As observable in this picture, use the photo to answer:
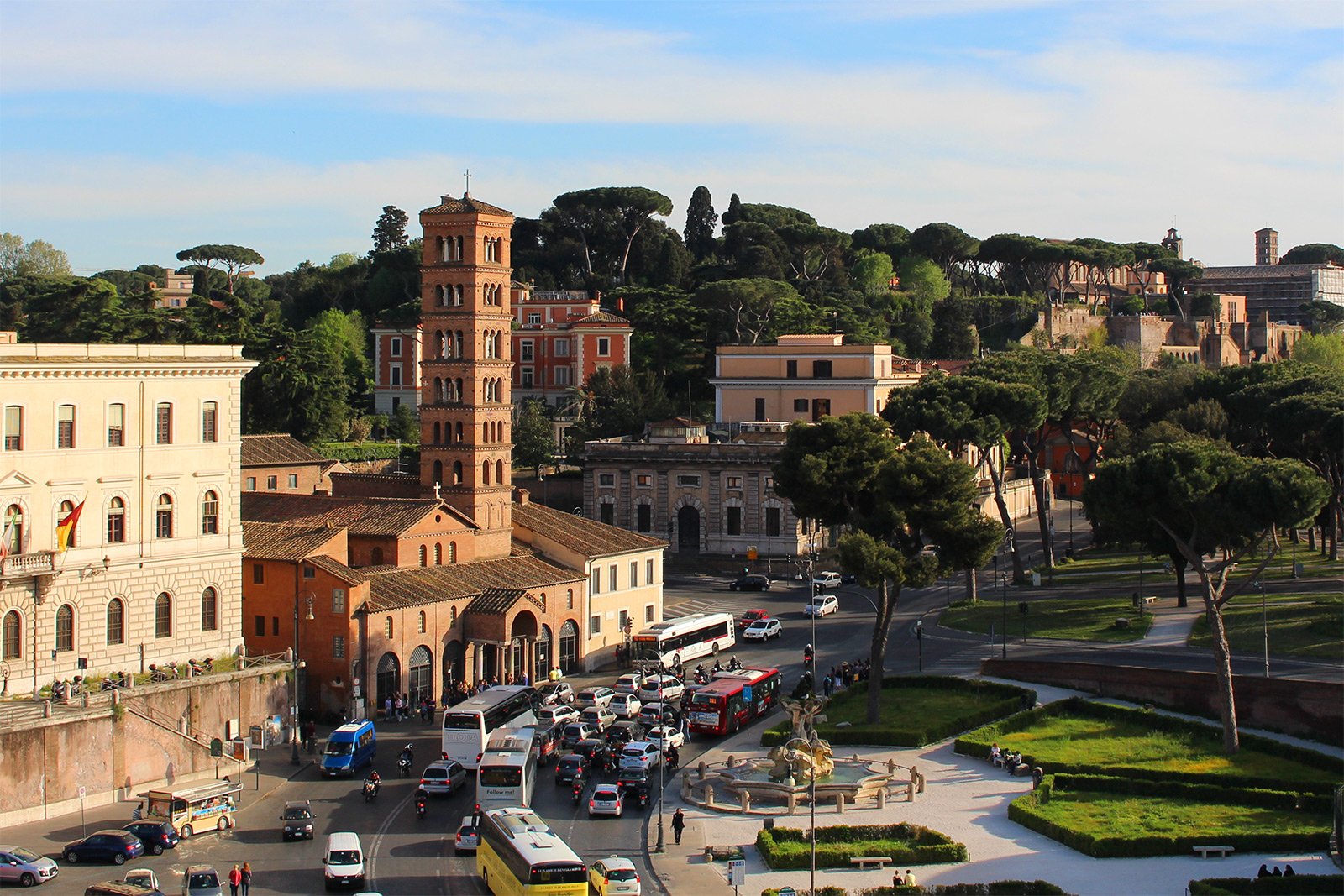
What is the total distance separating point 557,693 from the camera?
61844 millimetres

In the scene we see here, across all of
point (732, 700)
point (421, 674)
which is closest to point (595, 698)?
point (732, 700)

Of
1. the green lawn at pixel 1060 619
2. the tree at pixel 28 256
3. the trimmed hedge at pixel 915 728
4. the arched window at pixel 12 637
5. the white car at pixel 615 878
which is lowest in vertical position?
the white car at pixel 615 878

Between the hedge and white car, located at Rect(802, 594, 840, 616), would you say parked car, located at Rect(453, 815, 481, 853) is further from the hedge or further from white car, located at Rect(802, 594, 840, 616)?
white car, located at Rect(802, 594, 840, 616)

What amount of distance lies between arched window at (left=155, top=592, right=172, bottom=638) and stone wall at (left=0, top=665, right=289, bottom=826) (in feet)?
11.3

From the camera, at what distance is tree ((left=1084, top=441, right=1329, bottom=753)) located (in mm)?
52094

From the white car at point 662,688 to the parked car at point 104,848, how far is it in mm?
22530

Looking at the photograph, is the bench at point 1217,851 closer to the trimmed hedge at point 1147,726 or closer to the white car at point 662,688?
the trimmed hedge at point 1147,726

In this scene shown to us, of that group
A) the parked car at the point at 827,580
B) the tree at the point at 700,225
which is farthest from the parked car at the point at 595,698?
the tree at the point at 700,225

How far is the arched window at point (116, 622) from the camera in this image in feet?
180

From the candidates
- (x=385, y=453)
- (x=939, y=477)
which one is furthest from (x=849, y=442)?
(x=385, y=453)

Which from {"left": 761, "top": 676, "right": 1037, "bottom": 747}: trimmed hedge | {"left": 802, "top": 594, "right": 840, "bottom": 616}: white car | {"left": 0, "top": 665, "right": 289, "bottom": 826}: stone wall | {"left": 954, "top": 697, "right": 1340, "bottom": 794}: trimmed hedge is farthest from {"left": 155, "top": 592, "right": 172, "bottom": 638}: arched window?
{"left": 802, "top": 594, "right": 840, "bottom": 616}: white car

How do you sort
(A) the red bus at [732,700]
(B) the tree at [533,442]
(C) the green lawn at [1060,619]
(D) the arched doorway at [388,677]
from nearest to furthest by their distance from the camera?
(A) the red bus at [732,700] < (D) the arched doorway at [388,677] < (C) the green lawn at [1060,619] < (B) the tree at [533,442]

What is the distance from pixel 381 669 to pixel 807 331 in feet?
240

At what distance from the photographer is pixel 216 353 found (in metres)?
59.3
